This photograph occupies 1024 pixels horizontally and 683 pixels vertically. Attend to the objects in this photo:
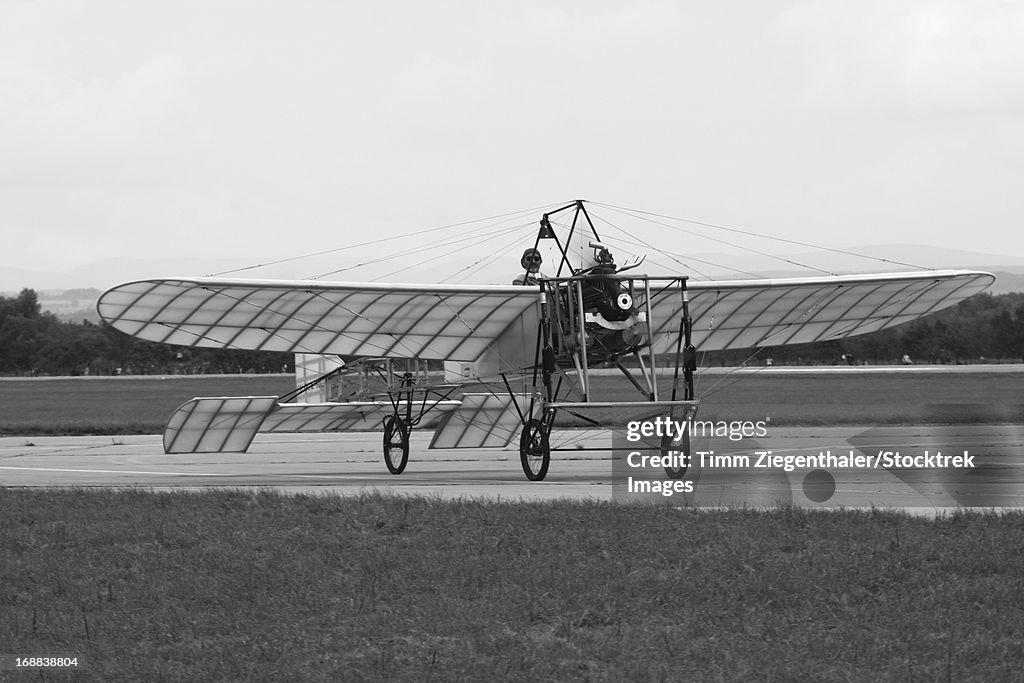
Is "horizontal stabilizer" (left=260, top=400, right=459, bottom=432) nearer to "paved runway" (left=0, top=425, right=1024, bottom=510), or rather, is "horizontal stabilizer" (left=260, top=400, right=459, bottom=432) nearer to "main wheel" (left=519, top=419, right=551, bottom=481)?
"paved runway" (left=0, top=425, right=1024, bottom=510)

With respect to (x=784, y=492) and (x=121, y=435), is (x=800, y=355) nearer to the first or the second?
(x=121, y=435)

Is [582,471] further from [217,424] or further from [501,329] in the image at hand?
[217,424]

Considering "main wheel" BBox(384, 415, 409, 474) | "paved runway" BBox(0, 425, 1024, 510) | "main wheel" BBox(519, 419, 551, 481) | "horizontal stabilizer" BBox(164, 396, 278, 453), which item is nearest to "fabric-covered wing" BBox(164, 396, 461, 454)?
"horizontal stabilizer" BBox(164, 396, 278, 453)

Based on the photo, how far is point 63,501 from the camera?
12305mm

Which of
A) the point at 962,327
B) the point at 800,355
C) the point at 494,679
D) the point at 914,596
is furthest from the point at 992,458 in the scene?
the point at 800,355

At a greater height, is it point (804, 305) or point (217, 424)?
point (804, 305)

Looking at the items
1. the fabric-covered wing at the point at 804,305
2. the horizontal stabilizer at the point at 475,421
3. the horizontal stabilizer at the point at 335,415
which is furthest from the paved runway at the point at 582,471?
the fabric-covered wing at the point at 804,305

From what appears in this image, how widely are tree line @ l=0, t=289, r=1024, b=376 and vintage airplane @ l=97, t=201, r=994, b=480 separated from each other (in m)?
53.5

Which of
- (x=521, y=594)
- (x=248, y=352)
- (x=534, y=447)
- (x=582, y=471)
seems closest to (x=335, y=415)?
(x=582, y=471)

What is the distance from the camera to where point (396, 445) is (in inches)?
687

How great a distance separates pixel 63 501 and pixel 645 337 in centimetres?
711

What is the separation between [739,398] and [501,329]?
2652 centimetres

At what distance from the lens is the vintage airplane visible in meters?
14.7

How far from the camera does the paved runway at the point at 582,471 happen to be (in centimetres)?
1290
